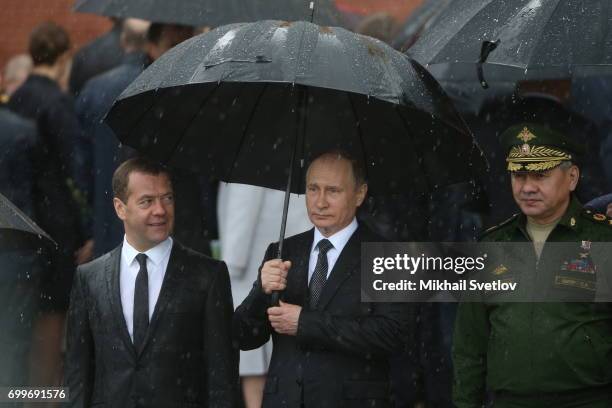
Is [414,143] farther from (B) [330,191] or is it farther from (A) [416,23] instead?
(A) [416,23]

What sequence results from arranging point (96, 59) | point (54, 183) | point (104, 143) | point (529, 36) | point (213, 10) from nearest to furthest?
point (529, 36) → point (213, 10) → point (104, 143) → point (54, 183) → point (96, 59)

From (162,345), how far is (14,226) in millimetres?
1150

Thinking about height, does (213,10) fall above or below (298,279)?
above

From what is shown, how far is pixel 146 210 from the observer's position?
23.4ft

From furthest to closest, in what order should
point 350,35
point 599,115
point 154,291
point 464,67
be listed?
point 464,67 → point 599,115 → point 154,291 → point 350,35

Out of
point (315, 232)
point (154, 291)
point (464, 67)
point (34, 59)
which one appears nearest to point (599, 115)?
point (464, 67)

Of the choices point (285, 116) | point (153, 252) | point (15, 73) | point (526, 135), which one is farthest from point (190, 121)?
point (15, 73)

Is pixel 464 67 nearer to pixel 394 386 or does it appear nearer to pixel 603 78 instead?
pixel 603 78

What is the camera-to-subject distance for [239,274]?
9.24 meters

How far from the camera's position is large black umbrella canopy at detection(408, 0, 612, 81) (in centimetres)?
658

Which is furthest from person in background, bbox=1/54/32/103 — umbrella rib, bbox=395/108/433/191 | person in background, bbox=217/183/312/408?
umbrella rib, bbox=395/108/433/191


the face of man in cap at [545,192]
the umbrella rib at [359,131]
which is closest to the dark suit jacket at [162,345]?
the umbrella rib at [359,131]

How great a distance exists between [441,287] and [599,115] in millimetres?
1631
